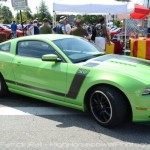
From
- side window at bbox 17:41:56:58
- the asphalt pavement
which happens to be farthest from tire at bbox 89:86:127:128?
side window at bbox 17:41:56:58

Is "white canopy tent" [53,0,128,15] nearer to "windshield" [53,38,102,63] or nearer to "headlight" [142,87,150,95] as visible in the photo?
"windshield" [53,38,102,63]

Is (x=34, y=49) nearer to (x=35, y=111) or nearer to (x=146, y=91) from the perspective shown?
(x=35, y=111)

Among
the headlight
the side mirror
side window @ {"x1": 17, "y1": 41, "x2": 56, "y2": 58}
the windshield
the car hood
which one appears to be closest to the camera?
the headlight

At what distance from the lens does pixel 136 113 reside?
14.6ft

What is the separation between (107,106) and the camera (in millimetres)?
4773

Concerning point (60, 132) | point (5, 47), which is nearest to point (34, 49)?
point (5, 47)

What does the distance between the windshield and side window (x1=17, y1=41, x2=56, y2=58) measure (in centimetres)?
19

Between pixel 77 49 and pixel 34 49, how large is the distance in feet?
2.77

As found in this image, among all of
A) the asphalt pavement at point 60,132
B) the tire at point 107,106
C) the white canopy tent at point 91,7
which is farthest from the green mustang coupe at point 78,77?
the white canopy tent at point 91,7

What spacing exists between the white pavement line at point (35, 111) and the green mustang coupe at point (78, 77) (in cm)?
25

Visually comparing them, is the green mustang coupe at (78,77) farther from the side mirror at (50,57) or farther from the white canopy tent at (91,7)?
the white canopy tent at (91,7)

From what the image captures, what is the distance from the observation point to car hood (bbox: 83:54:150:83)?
15.5 ft

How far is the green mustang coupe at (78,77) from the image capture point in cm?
457

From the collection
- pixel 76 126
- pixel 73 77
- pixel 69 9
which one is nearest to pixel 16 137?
pixel 76 126
